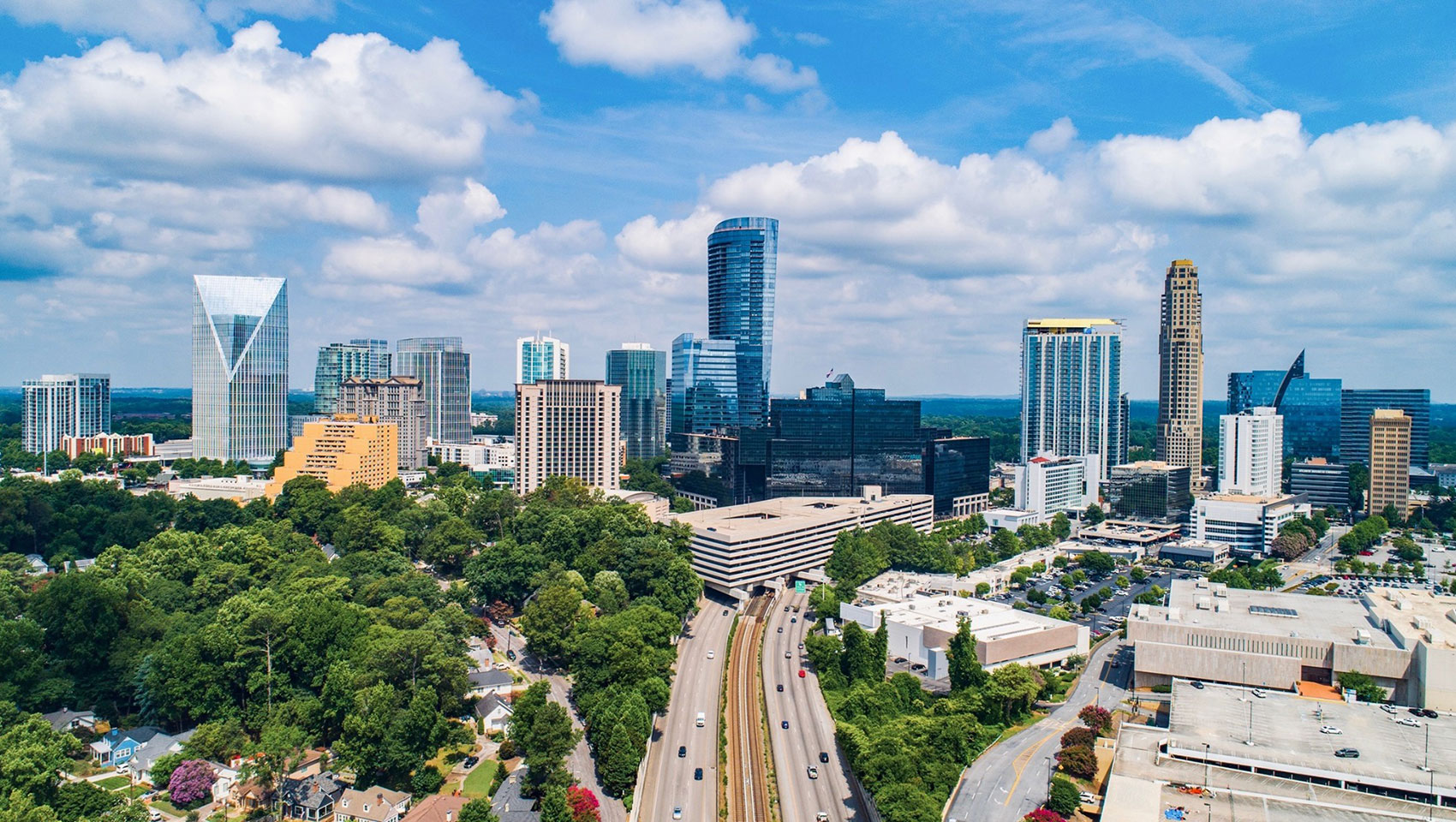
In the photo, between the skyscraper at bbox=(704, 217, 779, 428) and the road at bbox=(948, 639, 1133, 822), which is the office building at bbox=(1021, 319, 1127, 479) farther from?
the road at bbox=(948, 639, 1133, 822)

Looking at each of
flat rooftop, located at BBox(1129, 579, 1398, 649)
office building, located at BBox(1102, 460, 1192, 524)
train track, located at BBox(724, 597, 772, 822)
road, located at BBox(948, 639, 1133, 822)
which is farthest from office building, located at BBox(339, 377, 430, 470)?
road, located at BBox(948, 639, 1133, 822)

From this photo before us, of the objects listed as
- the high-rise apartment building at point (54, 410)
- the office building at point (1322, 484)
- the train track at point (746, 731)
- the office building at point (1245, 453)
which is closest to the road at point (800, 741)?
the train track at point (746, 731)

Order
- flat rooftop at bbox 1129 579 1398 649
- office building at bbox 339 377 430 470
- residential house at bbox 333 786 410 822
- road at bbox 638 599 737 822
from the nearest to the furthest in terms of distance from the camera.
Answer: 1. residential house at bbox 333 786 410 822
2. road at bbox 638 599 737 822
3. flat rooftop at bbox 1129 579 1398 649
4. office building at bbox 339 377 430 470

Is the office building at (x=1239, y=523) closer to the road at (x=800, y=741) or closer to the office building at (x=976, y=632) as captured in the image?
the office building at (x=976, y=632)

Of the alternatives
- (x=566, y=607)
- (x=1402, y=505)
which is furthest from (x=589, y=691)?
(x=1402, y=505)

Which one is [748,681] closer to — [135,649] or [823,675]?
[823,675]

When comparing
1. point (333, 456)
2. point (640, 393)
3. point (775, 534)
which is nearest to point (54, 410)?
point (333, 456)
